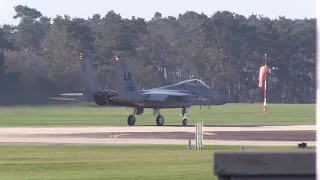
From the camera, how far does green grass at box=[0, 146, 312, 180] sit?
22141mm

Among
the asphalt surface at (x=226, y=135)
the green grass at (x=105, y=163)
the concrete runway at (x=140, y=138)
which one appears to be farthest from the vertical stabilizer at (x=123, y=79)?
the green grass at (x=105, y=163)

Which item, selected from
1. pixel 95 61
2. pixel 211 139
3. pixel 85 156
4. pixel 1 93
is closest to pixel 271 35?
pixel 95 61

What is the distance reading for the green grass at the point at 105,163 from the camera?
22141 millimetres

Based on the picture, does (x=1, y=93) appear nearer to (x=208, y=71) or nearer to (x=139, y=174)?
(x=139, y=174)

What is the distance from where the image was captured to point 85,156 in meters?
29.9

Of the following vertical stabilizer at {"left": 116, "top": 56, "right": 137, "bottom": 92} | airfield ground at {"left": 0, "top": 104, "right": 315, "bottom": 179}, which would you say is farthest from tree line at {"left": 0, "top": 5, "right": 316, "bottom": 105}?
airfield ground at {"left": 0, "top": 104, "right": 315, "bottom": 179}

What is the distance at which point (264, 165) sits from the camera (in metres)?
4.71

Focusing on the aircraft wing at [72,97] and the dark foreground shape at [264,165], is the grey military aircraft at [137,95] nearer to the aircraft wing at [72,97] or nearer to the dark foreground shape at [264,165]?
the aircraft wing at [72,97]

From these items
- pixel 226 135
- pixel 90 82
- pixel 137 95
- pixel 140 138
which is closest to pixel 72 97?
pixel 90 82

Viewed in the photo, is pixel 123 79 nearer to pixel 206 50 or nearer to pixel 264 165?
pixel 264 165

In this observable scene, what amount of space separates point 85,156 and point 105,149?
13.8 ft

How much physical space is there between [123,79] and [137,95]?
1.51m

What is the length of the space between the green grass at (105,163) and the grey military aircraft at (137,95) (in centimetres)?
2058

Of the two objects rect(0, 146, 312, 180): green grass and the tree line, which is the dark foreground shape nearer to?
rect(0, 146, 312, 180): green grass
